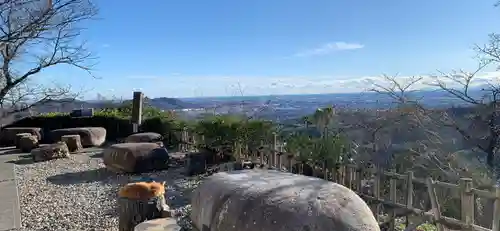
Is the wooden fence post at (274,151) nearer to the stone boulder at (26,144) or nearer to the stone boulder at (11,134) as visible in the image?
the stone boulder at (26,144)

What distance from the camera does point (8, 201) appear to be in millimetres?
6289

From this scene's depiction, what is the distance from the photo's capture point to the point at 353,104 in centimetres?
938

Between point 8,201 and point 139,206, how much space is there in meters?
3.29

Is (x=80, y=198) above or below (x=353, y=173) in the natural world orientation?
below

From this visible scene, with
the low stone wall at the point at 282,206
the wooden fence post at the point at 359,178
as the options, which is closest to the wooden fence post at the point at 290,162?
the wooden fence post at the point at 359,178

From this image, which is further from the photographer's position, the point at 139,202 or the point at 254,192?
the point at 139,202

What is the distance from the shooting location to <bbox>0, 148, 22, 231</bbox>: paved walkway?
5219mm

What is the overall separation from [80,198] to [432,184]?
561 centimetres

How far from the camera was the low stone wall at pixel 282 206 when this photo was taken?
248 centimetres

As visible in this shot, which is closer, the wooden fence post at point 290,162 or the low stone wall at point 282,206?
the low stone wall at point 282,206

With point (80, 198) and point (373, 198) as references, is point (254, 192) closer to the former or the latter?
point (373, 198)

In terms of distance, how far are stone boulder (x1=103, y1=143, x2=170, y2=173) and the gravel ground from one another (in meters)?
0.22

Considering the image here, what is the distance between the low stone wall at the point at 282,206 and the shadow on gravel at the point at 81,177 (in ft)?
19.6

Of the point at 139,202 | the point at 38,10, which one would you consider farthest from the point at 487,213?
the point at 38,10
